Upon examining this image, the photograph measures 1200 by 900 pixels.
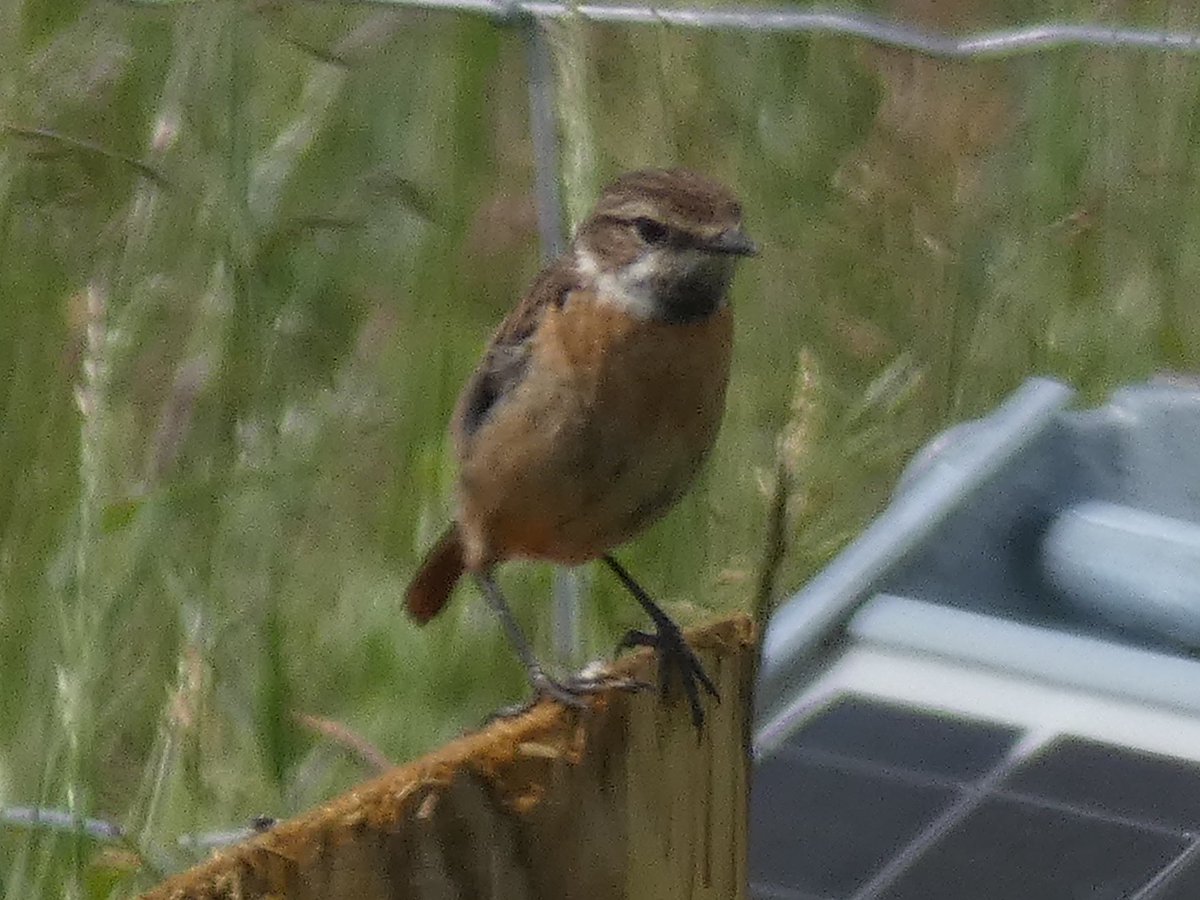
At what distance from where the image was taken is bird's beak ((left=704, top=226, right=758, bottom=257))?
293cm

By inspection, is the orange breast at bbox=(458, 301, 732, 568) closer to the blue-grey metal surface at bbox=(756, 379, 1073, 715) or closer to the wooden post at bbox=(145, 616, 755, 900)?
the blue-grey metal surface at bbox=(756, 379, 1073, 715)

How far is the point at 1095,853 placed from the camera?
2.42 m

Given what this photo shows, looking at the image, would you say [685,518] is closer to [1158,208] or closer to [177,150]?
[177,150]

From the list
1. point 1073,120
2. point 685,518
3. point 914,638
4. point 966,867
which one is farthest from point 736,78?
point 966,867

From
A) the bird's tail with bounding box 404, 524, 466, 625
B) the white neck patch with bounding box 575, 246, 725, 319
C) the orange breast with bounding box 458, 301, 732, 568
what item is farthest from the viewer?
the bird's tail with bounding box 404, 524, 466, 625

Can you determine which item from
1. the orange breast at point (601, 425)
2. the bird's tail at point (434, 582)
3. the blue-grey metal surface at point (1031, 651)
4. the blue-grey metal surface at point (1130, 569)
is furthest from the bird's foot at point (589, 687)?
the bird's tail at point (434, 582)

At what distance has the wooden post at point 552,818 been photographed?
1.48 m

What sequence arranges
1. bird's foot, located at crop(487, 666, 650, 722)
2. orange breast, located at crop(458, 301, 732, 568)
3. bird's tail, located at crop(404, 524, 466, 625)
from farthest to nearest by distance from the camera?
bird's tail, located at crop(404, 524, 466, 625), orange breast, located at crop(458, 301, 732, 568), bird's foot, located at crop(487, 666, 650, 722)

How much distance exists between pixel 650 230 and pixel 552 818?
1427 millimetres

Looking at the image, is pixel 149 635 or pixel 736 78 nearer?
pixel 149 635

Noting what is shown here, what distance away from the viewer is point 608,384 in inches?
113

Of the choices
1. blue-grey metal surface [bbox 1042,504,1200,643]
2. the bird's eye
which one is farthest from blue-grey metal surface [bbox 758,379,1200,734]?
the bird's eye

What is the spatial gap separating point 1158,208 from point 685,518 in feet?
4.56

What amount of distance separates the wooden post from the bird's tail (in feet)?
4.46
